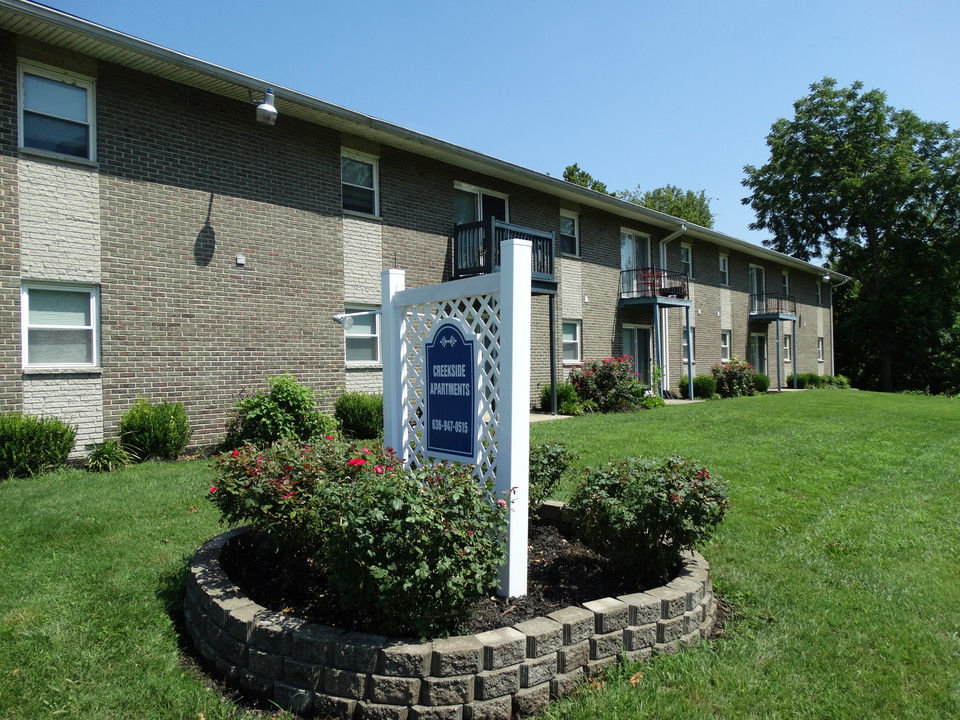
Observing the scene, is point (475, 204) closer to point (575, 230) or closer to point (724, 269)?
point (575, 230)

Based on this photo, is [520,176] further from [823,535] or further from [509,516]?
[509,516]

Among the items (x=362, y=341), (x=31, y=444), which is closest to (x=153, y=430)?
(x=31, y=444)

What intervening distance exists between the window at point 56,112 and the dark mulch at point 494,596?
748cm

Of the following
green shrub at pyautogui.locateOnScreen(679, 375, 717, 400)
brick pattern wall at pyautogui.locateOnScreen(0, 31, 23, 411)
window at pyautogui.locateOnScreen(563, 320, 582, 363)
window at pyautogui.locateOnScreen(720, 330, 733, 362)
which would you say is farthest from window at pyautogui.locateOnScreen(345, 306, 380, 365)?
window at pyautogui.locateOnScreen(720, 330, 733, 362)

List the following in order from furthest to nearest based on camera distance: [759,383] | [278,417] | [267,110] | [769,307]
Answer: [769,307]
[759,383]
[278,417]
[267,110]

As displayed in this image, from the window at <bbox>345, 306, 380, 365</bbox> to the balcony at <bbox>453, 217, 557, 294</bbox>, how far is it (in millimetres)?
2381

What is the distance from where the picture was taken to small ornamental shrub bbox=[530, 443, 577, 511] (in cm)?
508

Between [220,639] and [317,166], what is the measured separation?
10.1m

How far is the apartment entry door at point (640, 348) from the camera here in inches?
797

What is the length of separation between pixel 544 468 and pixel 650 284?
53.3 feet

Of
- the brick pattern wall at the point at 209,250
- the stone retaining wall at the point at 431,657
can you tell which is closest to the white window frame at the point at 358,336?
the brick pattern wall at the point at 209,250

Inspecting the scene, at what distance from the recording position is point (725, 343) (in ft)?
83.9

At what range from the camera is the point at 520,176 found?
15328mm

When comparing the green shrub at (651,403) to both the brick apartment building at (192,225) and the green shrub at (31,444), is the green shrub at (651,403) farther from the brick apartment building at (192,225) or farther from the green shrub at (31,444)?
the green shrub at (31,444)
